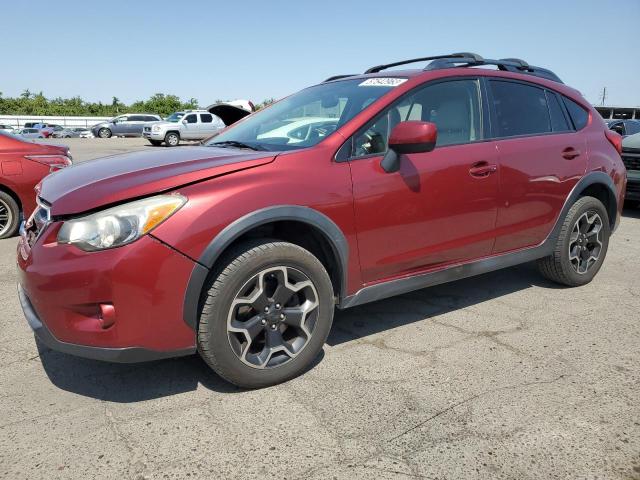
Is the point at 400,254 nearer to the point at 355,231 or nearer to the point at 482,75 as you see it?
the point at 355,231

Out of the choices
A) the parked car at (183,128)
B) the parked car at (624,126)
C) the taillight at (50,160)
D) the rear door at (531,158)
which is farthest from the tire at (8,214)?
the parked car at (183,128)

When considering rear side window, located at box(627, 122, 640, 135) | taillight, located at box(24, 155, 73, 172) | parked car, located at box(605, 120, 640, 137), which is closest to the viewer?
taillight, located at box(24, 155, 73, 172)

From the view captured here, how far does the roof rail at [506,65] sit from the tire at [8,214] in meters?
4.94

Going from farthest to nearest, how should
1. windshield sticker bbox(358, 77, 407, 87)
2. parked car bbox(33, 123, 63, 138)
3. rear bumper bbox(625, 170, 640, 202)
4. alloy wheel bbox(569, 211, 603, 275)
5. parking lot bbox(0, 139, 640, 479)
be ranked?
parked car bbox(33, 123, 63, 138) → rear bumper bbox(625, 170, 640, 202) → alloy wheel bbox(569, 211, 603, 275) → windshield sticker bbox(358, 77, 407, 87) → parking lot bbox(0, 139, 640, 479)

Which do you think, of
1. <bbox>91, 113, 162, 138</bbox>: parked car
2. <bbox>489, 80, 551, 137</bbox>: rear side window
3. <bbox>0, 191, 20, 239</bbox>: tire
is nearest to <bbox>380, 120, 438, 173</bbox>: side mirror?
<bbox>489, 80, 551, 137</bbox>: rear side window

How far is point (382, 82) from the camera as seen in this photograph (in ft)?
11.0

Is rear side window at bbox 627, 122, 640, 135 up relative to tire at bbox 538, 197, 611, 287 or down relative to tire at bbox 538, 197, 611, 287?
up

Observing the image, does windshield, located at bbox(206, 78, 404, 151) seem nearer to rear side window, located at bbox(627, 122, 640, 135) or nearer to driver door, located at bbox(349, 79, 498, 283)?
driver door, located at bbox(349, 79, 498, 283)

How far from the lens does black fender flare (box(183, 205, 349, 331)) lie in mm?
2398

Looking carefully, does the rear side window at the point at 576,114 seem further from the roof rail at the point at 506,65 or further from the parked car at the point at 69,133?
the parked car at the point at 69,133

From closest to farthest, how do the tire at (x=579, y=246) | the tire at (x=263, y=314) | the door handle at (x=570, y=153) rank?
the tire at (x=263, y=314) → the door handle at (x=570, y=153) → the tire at (x=579, y=246)

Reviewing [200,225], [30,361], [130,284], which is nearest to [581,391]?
[200,225]

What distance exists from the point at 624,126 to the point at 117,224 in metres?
12.0

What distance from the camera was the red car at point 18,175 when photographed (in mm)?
5891
